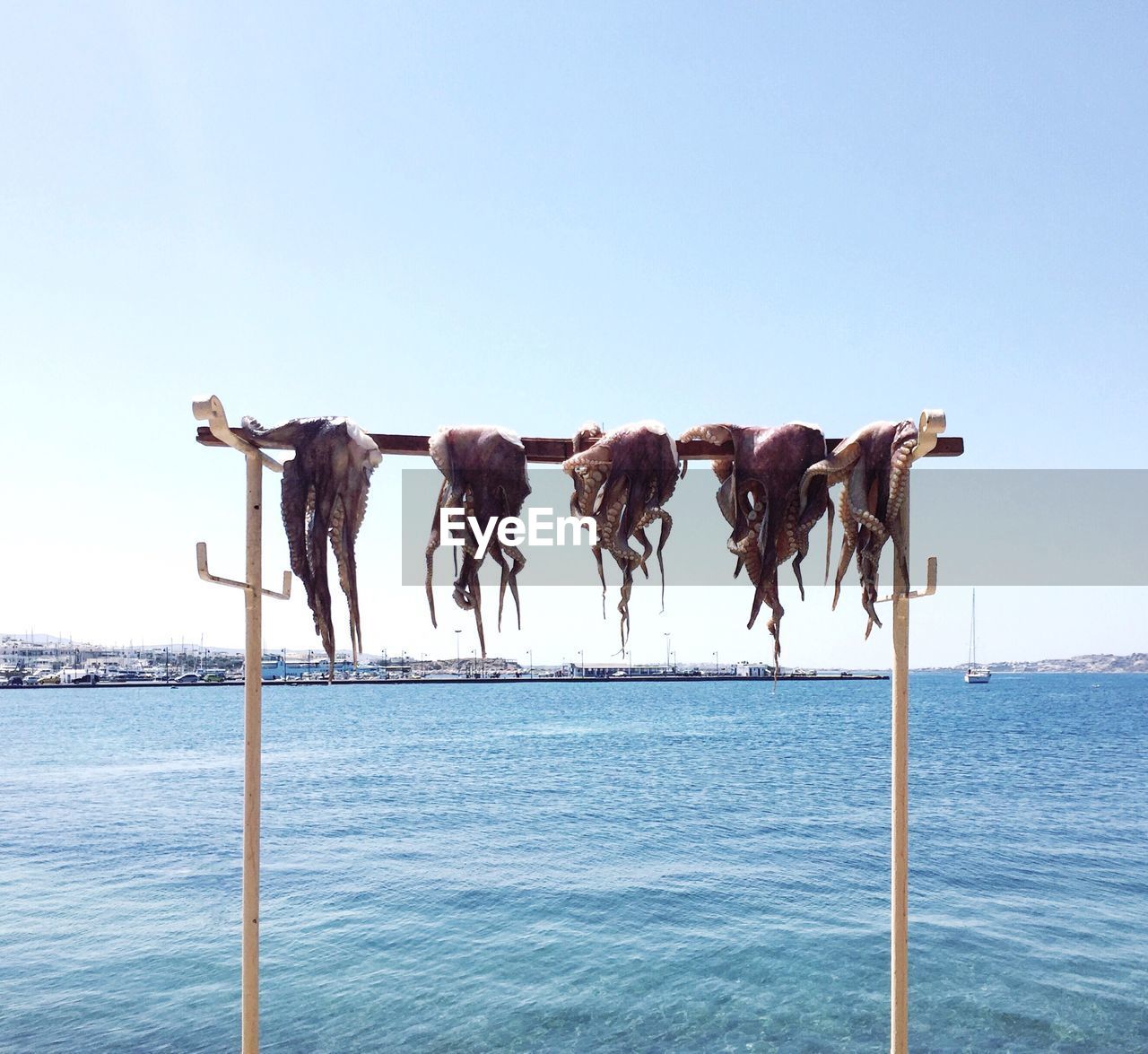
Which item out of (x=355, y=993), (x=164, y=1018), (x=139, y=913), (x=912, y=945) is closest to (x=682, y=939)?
(x=912, y=945)

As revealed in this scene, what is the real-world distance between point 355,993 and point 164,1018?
226cm

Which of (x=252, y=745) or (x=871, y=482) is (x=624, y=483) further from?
(x=252, y=745)

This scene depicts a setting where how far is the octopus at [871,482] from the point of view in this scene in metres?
2.91

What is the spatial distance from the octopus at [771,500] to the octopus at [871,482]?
58 millimetres

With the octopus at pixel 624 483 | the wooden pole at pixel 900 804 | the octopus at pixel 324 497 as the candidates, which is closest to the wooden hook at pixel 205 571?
the octopus at pixel 324 497

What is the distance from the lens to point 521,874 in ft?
60.2

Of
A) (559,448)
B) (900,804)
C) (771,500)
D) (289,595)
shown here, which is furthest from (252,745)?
(900,804)

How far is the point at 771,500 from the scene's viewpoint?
298 cm

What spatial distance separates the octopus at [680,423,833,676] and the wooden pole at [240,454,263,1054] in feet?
5.16

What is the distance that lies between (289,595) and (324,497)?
1.33ft

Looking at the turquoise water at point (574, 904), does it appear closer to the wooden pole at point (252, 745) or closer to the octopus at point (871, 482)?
the wooden pole at point (252, 745)

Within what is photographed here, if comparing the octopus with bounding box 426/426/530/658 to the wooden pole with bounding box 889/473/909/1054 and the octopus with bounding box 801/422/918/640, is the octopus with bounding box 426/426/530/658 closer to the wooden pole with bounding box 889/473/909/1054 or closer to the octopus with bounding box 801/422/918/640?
the octopus with bounding box 801/422/918/640

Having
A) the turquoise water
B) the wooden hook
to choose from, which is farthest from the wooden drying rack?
the turquoise water

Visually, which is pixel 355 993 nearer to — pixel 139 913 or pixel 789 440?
pixel 139 913
